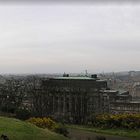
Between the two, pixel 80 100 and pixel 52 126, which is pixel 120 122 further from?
pixel 52 126

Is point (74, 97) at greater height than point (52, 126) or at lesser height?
greater

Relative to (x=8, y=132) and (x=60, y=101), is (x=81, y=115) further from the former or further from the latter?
(x=8, y=132)

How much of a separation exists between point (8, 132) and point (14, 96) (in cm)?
2289

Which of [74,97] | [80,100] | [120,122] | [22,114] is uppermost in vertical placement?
[74,97]

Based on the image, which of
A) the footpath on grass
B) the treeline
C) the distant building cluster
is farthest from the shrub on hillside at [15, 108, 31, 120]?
the distant building cluster

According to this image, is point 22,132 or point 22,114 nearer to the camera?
point 22,132

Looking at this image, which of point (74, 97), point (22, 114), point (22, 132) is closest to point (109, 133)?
point (22, 114)

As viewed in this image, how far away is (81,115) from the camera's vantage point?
41.7m

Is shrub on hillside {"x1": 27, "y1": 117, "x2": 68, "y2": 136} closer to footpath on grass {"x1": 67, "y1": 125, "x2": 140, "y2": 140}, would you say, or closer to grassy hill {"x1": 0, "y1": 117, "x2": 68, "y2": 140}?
footpath on grass {"x1": 67, "y1": 125, "x2": 140, "y2": 140}

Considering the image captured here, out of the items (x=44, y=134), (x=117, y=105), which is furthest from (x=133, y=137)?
(x=117, y=105)

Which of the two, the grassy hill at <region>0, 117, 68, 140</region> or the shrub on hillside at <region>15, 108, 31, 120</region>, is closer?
the grassy hill at <region>0, 117, 68, 140</region>

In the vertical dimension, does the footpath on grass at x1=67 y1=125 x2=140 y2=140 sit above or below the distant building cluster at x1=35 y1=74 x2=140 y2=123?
below

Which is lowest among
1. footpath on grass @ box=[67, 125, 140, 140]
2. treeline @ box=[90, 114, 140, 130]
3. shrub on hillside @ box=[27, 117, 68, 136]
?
footpath on grass @ box=[67, 125, 140, 140]

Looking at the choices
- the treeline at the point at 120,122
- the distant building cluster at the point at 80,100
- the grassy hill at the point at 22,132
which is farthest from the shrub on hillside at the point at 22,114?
the grassy hill at the point at 22,132
